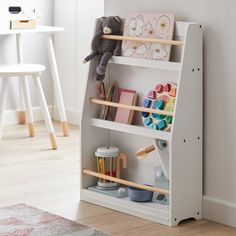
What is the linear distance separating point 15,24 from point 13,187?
134cm

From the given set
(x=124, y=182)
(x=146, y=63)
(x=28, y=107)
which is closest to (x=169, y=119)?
(x=146, y=63)

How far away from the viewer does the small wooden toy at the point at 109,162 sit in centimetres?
341

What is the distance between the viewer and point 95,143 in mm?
3488

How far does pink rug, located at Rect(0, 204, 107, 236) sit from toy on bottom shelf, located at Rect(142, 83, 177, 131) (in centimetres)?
52

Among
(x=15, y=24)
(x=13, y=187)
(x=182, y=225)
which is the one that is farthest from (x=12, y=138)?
(x=182, y=225)

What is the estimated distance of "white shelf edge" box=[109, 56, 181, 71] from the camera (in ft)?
10.0

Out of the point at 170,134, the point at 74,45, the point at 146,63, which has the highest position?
the point at 146,63

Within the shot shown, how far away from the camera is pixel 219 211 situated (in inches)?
123

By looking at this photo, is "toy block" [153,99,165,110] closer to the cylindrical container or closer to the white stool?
the cylindrical container

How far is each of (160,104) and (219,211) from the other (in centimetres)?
51

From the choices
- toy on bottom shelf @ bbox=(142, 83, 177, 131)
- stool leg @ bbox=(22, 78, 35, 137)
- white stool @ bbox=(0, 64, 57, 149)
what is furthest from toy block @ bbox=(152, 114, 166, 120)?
stool leg @ bbox=(22, 78, 35, 137)

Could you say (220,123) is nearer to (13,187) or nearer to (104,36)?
(104,36)

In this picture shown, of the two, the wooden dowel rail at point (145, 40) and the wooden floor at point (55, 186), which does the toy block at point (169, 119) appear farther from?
→ the wooden floor at point (55, 186)

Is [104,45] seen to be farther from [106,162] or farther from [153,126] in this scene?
[106,162]
